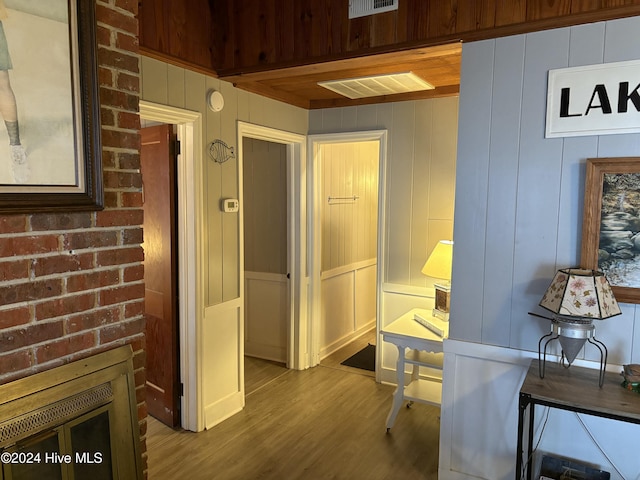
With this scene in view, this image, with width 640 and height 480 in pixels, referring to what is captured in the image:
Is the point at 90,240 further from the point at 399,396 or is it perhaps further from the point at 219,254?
the point at 399,396

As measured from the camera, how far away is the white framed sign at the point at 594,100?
77.5 inches

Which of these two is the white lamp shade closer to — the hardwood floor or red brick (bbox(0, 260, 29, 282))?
the hardwood floor

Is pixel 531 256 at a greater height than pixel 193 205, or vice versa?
pixel 193 205

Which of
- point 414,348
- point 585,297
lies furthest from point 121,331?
point 414,348

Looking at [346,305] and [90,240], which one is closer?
[90,240]

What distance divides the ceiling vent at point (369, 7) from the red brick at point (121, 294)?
1857mm

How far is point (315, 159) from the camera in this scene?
395 cm

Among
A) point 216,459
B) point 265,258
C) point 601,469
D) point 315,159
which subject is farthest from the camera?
point 265,258

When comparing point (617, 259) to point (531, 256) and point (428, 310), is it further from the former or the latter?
point (428, 310)

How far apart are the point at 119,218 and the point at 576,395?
72.7 inches

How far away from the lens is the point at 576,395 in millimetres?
1830

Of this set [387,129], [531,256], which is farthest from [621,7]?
[387,129]

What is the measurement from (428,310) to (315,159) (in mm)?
1561

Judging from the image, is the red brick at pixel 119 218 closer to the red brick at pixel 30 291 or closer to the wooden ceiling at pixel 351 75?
the red brick at pixel 30 291
